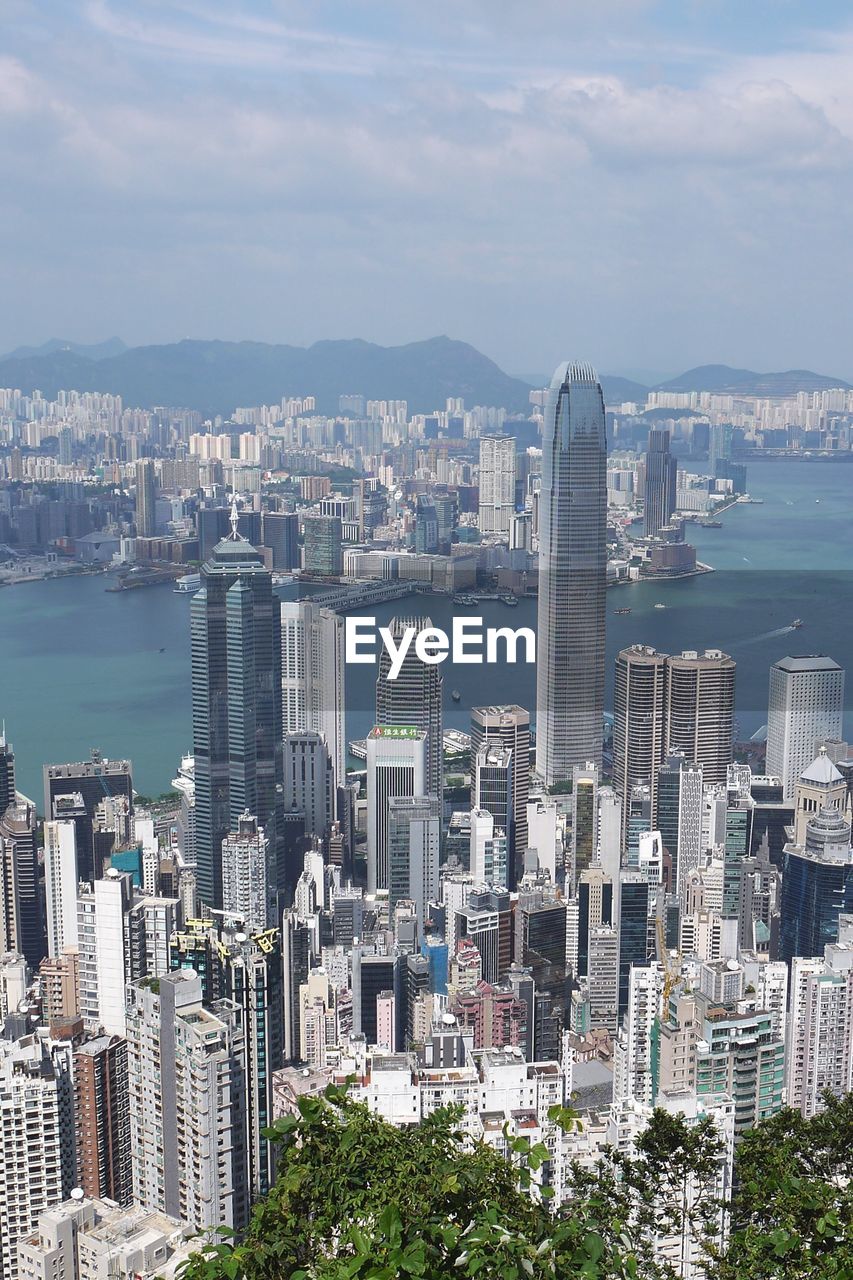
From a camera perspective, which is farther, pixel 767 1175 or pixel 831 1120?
pixel 831 1120

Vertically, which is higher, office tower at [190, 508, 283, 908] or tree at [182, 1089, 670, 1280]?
tree at [182, 1089, 670, 1280]

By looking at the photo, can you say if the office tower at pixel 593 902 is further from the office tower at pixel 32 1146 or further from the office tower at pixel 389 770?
the office tower at pixel 32 1146

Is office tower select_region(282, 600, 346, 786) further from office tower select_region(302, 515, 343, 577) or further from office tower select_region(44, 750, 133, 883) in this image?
office tower select_region(44, 750, 133, 883)

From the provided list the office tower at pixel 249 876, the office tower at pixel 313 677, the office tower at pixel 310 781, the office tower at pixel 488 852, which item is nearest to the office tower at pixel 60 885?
the office tower at pixel 249 876

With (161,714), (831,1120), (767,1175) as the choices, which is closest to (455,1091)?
(831,1120)

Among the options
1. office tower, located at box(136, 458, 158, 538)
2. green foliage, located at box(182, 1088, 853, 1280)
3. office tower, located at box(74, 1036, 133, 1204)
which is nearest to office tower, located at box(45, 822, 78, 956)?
office tower, located at box(74, 1036, 133, 1204)

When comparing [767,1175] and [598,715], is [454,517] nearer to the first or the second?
[598,715]

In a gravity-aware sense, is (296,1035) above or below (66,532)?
below
